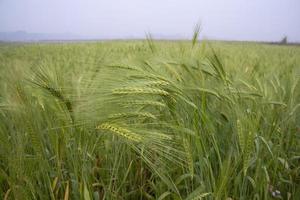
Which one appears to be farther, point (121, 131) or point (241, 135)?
point (241, 135)

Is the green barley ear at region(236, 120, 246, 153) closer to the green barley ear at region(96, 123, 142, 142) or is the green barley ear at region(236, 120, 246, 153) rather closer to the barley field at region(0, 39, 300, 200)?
the barley field at region(0, 39, 300, 200)

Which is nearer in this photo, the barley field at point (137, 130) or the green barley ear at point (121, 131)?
the green barley ear at point (121, 131)

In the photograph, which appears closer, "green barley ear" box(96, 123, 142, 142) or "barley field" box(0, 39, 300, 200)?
A: "green barley ear" box(96, 123, 142, 142)

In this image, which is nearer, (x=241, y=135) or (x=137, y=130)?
(x=137, y=130)

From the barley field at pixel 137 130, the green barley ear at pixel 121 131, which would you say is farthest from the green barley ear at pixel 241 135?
the green barley ear at pixel 121 131

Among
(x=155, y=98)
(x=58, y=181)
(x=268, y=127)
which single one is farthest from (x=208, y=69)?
(x=58, y=181)

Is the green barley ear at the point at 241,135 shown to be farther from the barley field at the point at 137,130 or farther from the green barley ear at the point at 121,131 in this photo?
the green barley ear at the point at 121,131

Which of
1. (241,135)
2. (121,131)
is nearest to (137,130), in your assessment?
(121,131)

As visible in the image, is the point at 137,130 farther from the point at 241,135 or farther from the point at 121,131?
the point at 241,135

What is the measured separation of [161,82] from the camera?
38.3 inches

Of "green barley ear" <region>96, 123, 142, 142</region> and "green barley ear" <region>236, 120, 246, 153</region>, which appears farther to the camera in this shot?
"green barley ear" <region>236, 120, 246, 153</region>

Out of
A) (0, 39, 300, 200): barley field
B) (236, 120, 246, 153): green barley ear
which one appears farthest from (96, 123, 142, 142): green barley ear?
(236, 120, 246, 153): green barley ear

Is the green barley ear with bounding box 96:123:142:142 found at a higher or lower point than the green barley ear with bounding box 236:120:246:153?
higher

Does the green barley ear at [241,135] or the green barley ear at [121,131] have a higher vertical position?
the green barley ear at [121,131]
